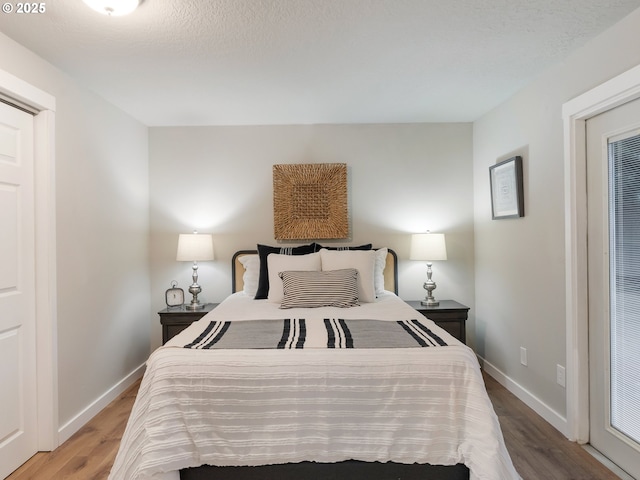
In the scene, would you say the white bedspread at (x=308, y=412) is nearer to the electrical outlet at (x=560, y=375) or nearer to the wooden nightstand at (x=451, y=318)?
the electrical outlet at (x=560, y=375)

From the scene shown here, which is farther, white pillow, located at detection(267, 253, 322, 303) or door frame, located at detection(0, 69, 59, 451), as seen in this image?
white pillow, located at detection(267, 253, 322, 303)

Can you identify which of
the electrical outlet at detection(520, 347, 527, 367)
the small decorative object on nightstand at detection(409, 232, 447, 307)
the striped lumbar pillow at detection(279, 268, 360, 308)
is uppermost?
the small decorative object on nightstand at detection(409, 232, 447, 307)

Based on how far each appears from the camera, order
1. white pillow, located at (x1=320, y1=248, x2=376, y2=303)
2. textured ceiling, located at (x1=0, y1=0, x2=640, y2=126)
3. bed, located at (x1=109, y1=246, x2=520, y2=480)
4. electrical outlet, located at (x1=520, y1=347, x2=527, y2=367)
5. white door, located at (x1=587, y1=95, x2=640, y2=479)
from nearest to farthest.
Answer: bed, located at (x1=109, y1=246, x2=520, y2=480), textured ceiling, located at (x1=0, y1=0, x2=640, y2=126), white door, located at (x1=587, y1=95, x2=640, y2=479), electrical outlet, located at (x1=520, y1=347, x2=527, y2=367), white pillow, located at (x1=320, y1=248, x2=376, y2=303)

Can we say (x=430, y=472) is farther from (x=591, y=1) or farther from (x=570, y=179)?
(x=591, y=1)

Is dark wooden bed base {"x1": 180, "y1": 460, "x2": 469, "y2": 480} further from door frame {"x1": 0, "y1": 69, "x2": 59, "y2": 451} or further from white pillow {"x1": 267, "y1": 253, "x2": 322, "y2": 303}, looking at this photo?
white pillow {"x1": 267, "y1": 253, "x2": 322, "y2": 303}

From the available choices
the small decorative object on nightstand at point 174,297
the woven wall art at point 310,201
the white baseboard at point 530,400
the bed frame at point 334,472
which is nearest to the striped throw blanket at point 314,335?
the bed frame at point 334,472

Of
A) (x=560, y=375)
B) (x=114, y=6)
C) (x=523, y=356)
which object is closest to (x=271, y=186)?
(x=114, y=6)

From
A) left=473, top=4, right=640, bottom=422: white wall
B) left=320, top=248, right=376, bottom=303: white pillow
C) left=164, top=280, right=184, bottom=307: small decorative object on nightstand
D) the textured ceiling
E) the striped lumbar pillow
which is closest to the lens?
the textured ceiling

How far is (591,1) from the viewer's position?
6.35ft

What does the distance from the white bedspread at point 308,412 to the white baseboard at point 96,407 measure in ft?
3.50

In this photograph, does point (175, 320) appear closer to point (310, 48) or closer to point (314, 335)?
point (314, 335)

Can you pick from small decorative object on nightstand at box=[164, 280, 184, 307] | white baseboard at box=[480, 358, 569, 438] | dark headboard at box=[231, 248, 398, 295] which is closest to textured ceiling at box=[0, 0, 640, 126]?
dark headboard at box=[231, 248, 398, 295]

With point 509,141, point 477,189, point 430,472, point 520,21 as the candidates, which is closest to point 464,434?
point 430,472

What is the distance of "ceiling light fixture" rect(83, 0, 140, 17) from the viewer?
72.6 inches
